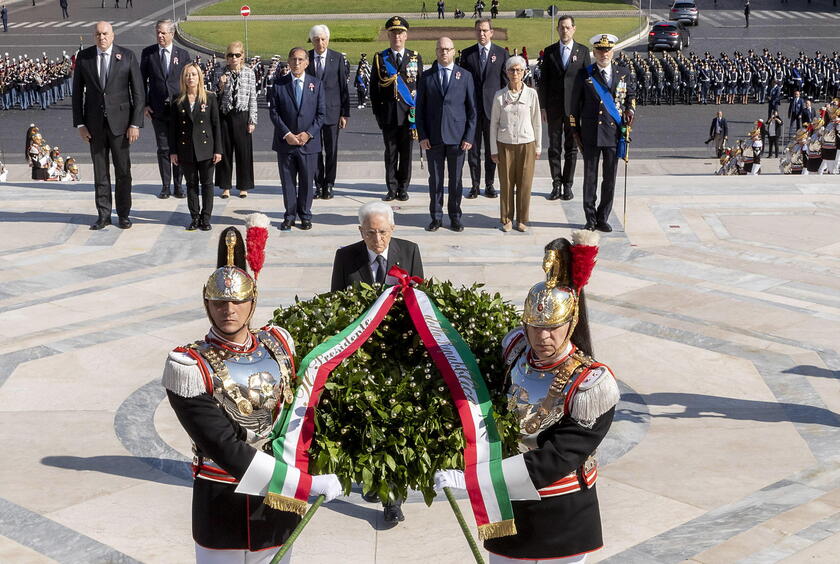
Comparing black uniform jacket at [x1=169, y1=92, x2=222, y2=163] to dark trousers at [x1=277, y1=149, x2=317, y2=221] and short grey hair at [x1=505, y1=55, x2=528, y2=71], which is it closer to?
dark trousers at [x1=277, y1=149, x2=317, y2=221]

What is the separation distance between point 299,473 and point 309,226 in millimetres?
7896

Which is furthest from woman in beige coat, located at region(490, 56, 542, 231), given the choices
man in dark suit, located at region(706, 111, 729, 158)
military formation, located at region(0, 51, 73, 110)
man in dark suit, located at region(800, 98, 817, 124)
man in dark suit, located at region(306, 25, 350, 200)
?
military formation, located at region(0, 51, 73, 110)

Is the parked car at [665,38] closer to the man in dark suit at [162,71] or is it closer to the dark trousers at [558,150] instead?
the dark trousers at [558,150]

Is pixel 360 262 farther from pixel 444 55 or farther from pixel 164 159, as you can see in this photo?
pixel 164 159

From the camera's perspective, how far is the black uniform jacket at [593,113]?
11562 mm

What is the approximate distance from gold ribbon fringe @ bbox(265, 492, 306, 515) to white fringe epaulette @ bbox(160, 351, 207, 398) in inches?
17.7

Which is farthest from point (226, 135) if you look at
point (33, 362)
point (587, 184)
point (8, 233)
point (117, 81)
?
point (33, 362)

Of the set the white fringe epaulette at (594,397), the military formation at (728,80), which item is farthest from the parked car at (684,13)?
the white fringe epaulette at (594,397)

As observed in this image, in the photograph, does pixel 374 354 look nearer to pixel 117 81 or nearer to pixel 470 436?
pixel 470 436

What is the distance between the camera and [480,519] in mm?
4230

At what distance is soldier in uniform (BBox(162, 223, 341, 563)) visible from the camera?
4.20 metres

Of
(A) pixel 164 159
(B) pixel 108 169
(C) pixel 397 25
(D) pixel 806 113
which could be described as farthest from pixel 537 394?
(D) pixel 806 113

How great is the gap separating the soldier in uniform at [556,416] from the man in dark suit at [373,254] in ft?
6.41

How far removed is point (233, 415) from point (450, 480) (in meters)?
0.82
